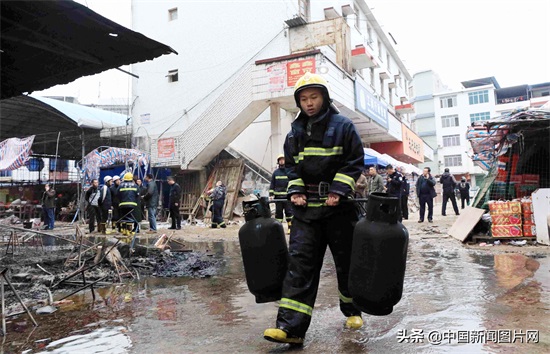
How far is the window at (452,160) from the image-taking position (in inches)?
2174

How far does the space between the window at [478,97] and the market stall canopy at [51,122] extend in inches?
1974

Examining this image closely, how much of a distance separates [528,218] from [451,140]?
54.0 m

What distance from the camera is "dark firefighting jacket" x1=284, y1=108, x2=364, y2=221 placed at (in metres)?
2.74

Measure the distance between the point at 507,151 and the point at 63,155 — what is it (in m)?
23.5

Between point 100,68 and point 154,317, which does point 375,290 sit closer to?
point 154,317

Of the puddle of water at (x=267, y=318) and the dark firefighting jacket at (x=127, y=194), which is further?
the dark firefighting jacket at (x=127, y=194)

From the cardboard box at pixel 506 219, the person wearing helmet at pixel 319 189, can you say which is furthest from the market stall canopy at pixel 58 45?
the cardboard box at pixel 506 219

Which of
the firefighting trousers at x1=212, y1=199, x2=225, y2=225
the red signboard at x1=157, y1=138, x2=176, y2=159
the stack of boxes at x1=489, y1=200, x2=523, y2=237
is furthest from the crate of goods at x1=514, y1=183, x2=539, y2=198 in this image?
the red signboard at x1=157, y1=138, x2=176, y2=159

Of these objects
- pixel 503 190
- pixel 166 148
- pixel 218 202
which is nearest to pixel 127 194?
pixel 218 202

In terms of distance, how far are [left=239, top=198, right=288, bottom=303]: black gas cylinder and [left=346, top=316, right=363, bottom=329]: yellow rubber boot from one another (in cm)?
56

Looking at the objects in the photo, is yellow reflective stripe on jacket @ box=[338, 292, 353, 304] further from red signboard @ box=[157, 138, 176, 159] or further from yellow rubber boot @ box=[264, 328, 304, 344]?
red signboard @ box=[157, 138, 176, 159]

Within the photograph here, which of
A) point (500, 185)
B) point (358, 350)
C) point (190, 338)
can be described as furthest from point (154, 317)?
point (500, 185)

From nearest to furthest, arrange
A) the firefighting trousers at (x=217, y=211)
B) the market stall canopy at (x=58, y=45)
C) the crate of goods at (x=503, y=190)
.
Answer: the market stall canopy at (x=58, y=45)
the crate of goods at (x=503, y=190)
the firefighting trousers at (x=217, y=211)

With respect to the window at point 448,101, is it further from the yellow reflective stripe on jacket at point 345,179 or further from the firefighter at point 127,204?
the yellow reflective stripe on jacket at point 345,179
